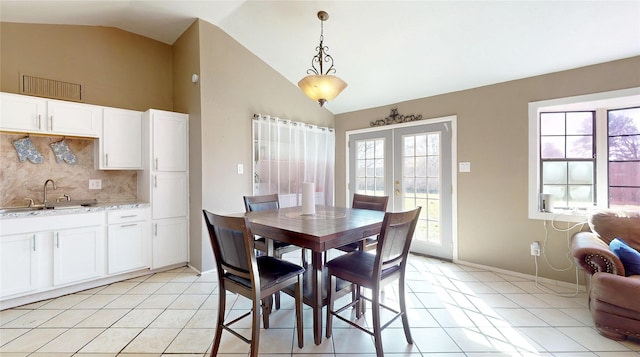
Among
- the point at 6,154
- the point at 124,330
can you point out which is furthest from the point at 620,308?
the point at 6,154

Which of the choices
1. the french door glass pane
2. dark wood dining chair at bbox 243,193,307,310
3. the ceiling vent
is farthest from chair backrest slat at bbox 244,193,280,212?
the ceiling vent

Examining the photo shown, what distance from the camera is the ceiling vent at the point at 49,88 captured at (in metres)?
2.74

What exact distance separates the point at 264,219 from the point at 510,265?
2.96 m

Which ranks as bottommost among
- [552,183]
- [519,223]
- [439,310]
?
[439,310]

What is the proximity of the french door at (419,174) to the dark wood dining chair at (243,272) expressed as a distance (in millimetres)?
2518

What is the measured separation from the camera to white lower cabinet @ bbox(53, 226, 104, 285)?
8.25 feet

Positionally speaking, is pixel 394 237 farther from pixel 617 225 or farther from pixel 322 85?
pixel 617 225

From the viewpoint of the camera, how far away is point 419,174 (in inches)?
149

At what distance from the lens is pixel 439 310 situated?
2.34 meters

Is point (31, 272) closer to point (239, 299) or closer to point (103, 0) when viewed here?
point (239, 299)

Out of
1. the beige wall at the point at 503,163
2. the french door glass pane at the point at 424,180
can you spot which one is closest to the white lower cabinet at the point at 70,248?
the french door glass pane at the point at 424,180

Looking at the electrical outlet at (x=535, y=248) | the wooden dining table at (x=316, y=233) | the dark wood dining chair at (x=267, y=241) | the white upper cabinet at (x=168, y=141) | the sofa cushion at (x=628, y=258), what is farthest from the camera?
the white upper cabinet at (x=168, y=141)

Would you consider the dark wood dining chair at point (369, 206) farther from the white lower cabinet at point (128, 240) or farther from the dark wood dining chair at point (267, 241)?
the white lower cabinet at point (128, 240)

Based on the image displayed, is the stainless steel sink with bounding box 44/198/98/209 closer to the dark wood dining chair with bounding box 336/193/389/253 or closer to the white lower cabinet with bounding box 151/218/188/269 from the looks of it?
the white lower cabinet with bounding box 151/218/188/269
